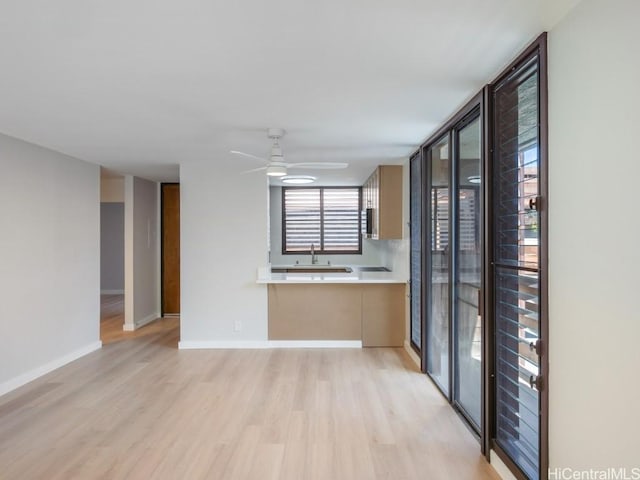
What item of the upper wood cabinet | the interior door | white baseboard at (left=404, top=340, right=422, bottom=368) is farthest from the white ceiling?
white baseboard at (left=404, top=340, right=422, bottom=368)

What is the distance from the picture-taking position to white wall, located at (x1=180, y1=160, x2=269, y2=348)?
521cm

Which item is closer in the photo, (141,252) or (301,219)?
(141,252)

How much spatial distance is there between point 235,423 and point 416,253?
2606 millimetres

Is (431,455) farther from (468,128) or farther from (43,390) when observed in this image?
(43,390)

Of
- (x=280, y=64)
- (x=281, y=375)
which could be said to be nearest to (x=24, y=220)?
(x=281, y=375)

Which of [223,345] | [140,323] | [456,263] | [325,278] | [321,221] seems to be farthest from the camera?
[321,221]

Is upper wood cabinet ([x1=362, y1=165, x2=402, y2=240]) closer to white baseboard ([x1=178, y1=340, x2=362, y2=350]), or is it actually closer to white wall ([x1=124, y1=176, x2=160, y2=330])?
white baseboard ([x1=178, y1=340, x2=362, y2=350])

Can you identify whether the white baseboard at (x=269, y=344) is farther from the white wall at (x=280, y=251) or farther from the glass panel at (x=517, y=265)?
A: the glass panel at (x=517, y=265)

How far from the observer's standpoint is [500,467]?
2395 mm

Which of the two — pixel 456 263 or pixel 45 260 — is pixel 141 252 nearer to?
pixel 45 260

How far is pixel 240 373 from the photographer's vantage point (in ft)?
14.0

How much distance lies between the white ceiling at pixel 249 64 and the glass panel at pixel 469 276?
40 centimetres

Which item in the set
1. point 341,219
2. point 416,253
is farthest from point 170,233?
point 416,253

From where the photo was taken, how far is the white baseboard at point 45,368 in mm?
3762
